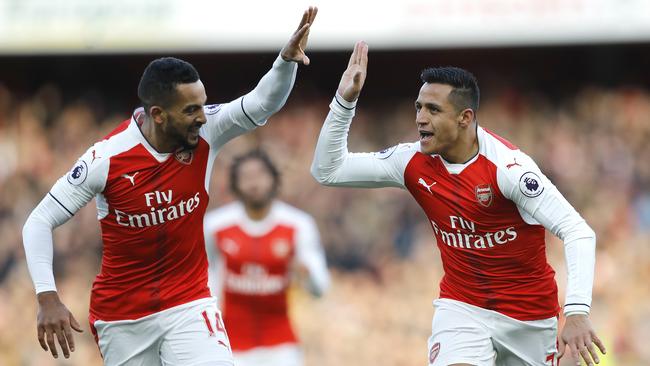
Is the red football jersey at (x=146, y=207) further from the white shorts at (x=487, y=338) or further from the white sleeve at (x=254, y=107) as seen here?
the white shorts at (x=487, y=338)

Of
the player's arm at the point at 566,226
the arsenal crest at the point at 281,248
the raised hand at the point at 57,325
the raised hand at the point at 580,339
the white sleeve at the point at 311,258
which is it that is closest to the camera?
the raised hand at the point at 580,339

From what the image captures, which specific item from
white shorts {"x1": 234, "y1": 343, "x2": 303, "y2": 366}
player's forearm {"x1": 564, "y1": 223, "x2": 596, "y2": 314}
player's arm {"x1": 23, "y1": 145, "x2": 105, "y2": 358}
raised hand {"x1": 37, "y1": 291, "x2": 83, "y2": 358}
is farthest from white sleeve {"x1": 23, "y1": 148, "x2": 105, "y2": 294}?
white shorts {"x1": 234, "y1": 343, "x2": 303, "y2": 366}

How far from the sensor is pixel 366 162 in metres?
6.69

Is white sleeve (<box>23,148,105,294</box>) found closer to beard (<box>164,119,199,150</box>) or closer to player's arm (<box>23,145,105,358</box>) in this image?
player's arm (<box>23,145,105,358</box>)

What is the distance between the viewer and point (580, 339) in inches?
227

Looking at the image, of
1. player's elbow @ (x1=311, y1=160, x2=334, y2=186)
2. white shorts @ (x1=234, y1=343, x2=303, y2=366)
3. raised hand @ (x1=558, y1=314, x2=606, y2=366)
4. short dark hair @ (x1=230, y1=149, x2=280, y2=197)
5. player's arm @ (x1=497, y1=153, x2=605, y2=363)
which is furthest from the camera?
short dark hair @ (x1=230, y1=149, x2=280, y2=197)

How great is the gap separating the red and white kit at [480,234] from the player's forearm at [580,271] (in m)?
0.22

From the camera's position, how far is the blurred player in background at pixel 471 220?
639cm

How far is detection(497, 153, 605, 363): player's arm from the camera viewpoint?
5.91 m

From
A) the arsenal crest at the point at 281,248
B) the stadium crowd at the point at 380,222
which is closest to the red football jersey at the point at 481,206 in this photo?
the arsenal crest at the point at 281,248

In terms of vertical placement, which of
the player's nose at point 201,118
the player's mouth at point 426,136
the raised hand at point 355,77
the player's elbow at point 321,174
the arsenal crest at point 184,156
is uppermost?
the raised hand at point 355,77

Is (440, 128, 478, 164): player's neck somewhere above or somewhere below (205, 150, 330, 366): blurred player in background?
above

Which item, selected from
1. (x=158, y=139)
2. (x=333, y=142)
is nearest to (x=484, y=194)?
(x=333, y=142)

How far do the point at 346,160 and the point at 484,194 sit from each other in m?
0.85
